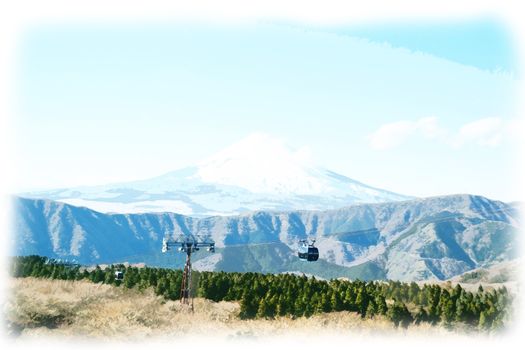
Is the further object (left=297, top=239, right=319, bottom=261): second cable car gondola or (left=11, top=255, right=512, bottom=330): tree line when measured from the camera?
(left=297, top=239, right=319, bottom=261): second cable car gondola

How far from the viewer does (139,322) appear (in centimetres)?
4744

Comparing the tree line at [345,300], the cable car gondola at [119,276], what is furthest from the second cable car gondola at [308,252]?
the cable car gondola at [119,276]

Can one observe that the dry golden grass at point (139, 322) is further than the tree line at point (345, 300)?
No

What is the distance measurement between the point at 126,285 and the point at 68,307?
130 feet

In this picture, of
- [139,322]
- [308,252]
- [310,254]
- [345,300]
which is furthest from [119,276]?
[139,322]

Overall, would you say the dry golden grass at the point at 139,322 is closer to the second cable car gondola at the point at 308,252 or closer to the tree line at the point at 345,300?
the tree line at the point at 345,300

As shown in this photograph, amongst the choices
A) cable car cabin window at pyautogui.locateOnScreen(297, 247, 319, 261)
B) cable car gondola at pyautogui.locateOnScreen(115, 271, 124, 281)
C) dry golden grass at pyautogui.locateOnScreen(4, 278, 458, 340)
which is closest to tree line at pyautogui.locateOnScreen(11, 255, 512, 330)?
dry golden grass at pyautogui.locateOnScreen(4, 278, 458, 340)

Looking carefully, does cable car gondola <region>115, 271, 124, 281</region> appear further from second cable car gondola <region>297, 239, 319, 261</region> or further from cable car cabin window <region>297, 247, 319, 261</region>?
cable car cabin window <region>297, 247, 319, 261</region>

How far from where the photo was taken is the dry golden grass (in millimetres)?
42562

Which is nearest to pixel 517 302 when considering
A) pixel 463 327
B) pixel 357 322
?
pixel 463 327

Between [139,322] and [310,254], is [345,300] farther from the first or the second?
[139,322]

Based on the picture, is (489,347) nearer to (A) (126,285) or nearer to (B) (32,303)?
(B) (32,303)

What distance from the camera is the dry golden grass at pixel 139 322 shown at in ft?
140

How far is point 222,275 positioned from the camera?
287 ft
